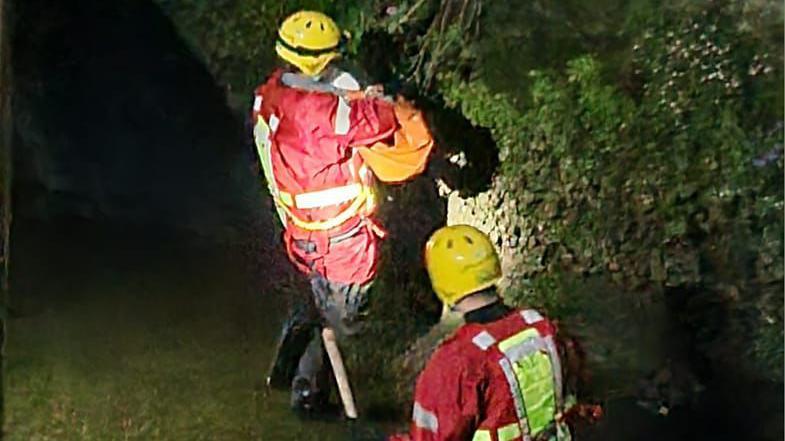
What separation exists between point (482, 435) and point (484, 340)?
4.2 inches

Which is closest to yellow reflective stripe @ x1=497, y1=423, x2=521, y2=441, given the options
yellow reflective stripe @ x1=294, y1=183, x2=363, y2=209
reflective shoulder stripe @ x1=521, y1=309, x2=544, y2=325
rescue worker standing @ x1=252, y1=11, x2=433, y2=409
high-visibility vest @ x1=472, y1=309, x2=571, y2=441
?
high-visibility vest @ x1=472, y1=309, x2=571, y2=441

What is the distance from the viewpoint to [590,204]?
1.54 m

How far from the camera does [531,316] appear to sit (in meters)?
1.52

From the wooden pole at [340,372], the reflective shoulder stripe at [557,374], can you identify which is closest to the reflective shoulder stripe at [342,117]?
the wooden pole at [340,372]

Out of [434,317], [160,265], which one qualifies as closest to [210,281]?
[160,265]

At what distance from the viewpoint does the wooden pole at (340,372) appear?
156 centimetres

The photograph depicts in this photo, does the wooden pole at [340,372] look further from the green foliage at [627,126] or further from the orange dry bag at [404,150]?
the orange dry bag at [404,150]

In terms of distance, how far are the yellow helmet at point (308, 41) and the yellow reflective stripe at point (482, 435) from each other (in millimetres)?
471

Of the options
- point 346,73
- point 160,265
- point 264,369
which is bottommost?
point 264,369

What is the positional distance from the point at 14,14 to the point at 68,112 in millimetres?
145

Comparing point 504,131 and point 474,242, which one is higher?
point 504,131

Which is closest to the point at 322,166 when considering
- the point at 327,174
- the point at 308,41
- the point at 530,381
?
the point at 327,174

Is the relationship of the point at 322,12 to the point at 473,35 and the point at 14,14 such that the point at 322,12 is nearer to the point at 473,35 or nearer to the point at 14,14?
the point at 473,35

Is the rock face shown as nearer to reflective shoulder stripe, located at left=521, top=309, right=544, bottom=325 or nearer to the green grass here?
reflective shoulder stripe, located at left=521, top=309, right=544, bottom=325
